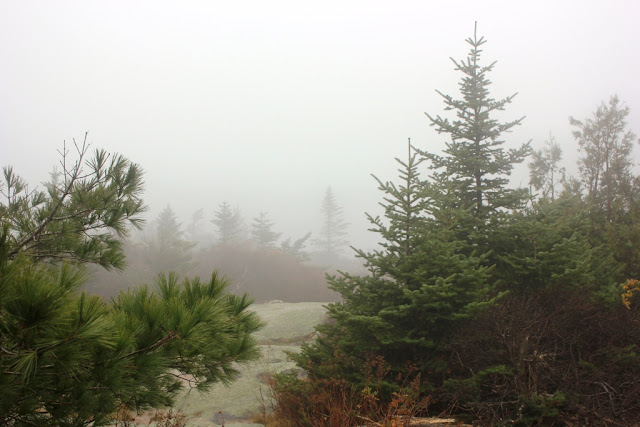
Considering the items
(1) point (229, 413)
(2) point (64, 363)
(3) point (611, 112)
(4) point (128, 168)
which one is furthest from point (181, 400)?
(3) point (611, 112)

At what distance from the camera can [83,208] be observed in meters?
4.32

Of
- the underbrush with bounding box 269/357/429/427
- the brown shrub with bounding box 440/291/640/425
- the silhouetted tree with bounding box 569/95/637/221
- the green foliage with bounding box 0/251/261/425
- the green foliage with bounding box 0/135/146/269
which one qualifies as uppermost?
the silhouetted tree with bounding box 569/95/637/221

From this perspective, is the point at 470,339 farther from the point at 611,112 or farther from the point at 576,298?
the point at 611,112

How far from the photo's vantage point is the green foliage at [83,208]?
4180 millimetres

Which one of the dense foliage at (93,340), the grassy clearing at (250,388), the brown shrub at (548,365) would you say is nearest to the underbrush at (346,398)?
the brown shrub at (548,365)

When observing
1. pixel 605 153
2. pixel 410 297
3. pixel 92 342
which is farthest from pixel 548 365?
pixel 605 153

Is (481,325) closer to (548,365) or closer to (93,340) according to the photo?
(548,365)

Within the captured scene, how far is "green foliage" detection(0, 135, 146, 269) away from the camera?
418 cm

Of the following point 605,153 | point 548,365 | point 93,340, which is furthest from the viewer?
point 605,153

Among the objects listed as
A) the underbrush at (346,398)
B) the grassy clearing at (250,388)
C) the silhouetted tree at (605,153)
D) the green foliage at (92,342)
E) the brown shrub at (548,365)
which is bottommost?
the grassy clearing at (250,388)

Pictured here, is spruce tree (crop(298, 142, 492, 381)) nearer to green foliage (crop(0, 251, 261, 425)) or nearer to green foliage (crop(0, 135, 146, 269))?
green foliage (crop(0, 251, 261, 425))

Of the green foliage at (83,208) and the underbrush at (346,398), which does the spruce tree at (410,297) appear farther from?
the green foliage at (83,208)

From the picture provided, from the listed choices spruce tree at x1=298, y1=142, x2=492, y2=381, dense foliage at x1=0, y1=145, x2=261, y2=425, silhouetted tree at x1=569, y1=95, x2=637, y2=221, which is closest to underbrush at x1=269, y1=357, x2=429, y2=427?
spruce tree at x1=298, y1=142, x2=492, y2=381

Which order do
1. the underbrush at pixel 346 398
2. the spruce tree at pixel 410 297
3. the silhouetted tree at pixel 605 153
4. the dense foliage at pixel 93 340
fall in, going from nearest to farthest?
1. the dense foliage at pixel 93 340
2. the underbrush at pixel 346 398
3. the spruce tree at pixel 410 297
4. the silhouetted tree at pixel 605 153
